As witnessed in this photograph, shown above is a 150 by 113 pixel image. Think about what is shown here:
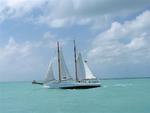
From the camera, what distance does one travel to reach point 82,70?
7625 cm

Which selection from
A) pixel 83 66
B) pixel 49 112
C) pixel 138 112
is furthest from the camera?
pixel 83 66

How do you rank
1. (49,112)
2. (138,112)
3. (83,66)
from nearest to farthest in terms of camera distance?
(138,112) → (49,112) → (83,66)

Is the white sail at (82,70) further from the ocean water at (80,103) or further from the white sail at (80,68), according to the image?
the ocean water at (80,103)

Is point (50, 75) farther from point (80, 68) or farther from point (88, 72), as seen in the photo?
point (88, 72)

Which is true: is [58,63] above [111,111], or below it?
above

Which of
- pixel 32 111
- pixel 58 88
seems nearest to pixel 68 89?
pixel 58 88

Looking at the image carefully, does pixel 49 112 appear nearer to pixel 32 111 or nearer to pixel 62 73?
pixel 32 111

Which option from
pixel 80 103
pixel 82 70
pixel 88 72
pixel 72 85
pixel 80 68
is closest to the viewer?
pixel 80 103

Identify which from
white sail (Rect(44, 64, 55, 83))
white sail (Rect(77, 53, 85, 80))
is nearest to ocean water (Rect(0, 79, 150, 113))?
white sail (Rect(44, 64, 55, 83))

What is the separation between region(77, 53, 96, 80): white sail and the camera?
7594 cm

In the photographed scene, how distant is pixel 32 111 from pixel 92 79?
39.2m

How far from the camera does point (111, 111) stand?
37812 mm

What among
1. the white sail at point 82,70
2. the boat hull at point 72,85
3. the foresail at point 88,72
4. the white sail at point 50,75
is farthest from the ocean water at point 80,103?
the foresail at point 88,72

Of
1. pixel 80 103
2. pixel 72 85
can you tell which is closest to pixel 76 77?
pixel 72 85
